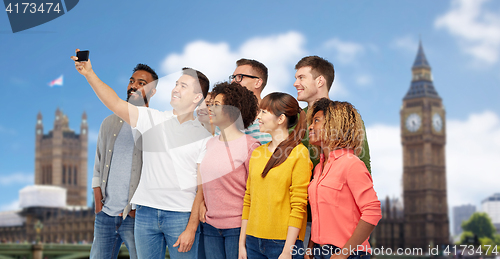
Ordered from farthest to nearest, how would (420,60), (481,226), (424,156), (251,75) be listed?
(420,60) < (481,226) < (424,156) < (251,75)

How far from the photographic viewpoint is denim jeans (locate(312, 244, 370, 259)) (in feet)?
3.64

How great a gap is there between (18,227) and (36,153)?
9301mm

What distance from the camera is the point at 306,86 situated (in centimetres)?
151

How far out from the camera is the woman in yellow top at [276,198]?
117cm

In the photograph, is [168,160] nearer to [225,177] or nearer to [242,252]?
[225,177]

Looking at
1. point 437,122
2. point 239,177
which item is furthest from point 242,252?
point 437,122

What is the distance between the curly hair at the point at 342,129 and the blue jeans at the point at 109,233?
725 mm

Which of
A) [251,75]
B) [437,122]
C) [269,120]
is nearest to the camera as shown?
[269,120]

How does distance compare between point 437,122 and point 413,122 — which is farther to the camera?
point 413,122

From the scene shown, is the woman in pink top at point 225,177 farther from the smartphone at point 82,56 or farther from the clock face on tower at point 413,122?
the clock face on tower at point 413,122

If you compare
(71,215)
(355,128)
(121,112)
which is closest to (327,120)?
(355,128)

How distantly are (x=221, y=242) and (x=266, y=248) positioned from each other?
159 mm

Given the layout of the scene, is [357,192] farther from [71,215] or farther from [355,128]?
[71,215]

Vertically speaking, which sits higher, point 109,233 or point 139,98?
point 139,98
